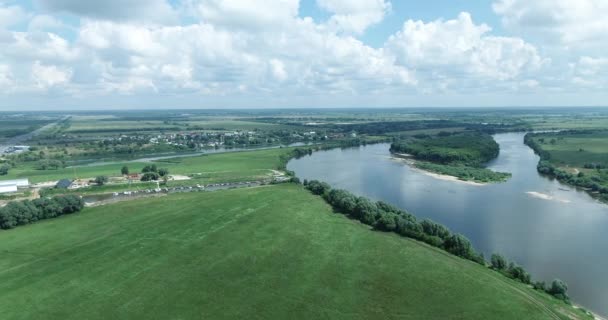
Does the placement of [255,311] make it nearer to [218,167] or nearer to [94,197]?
[94,197]

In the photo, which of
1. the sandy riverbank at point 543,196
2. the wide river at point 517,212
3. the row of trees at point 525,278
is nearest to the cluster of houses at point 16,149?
the wide river at point 517,212

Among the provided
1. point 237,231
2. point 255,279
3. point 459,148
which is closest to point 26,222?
point 237,231

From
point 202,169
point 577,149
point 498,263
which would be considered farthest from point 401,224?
point 577,149

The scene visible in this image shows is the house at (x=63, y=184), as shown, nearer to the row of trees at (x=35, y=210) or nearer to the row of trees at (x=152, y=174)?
the row of trees at (x=152, y=174)

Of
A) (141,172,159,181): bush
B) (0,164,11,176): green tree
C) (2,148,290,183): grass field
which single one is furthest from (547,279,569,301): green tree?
(0,164,11,176): green tree

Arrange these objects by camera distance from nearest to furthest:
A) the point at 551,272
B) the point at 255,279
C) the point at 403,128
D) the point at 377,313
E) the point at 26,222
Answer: the point at 377,313
the point at 255,279
the point at 551,272
the point at 26,222
the point at 403,128

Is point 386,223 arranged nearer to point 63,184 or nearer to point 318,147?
point 63,184
